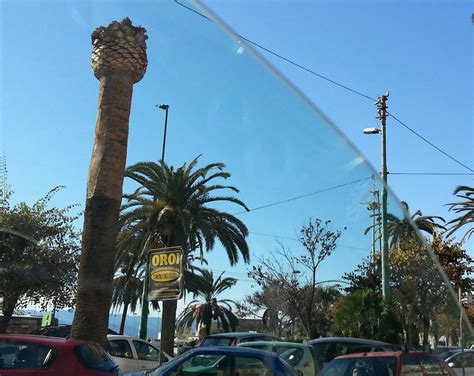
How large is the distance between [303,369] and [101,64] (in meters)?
8.85

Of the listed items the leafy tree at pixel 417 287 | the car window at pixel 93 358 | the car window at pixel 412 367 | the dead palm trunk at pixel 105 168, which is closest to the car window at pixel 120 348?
the dead palm trunk at pixel 105 168

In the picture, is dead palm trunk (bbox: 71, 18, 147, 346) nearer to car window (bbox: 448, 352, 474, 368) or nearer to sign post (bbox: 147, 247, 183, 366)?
sign post (bbox: 147, 247, 183, 366)

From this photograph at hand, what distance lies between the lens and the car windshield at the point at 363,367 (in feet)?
21.7

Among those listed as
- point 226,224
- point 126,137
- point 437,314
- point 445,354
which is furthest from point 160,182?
point 437,314

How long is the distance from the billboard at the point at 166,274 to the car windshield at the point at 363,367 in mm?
2468

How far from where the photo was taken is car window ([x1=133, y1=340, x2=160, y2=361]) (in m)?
14.4

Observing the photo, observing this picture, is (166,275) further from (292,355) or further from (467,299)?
(467,299)

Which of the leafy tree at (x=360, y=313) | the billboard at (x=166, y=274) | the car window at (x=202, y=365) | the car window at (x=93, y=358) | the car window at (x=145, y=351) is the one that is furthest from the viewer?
the car window at (x=145, y=351)

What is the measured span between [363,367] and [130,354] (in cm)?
862

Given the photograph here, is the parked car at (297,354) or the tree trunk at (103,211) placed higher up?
the tree trunk at (103,211)

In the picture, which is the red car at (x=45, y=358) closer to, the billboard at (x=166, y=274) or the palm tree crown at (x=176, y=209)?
the billboard at (x=166, y=274)

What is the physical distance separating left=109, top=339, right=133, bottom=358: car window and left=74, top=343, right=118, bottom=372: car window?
5747mm

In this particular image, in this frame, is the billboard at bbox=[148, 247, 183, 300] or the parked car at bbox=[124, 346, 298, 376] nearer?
the parked car at bbox=[124, 346, 298, 376]

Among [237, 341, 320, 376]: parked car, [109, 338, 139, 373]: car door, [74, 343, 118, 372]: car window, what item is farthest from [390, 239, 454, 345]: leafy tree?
[109, 338, 139, 373]: car door
